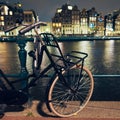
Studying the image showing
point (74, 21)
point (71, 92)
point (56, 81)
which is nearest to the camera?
point (56, 81)

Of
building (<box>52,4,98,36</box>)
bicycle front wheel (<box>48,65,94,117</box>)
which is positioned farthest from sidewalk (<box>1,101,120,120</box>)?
building (<box>52,4,98,36</box>)

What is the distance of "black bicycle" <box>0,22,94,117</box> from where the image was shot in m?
3.62

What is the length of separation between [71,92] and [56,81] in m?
0.44

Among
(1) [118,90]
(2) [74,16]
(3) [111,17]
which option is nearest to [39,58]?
(1) [118,90]

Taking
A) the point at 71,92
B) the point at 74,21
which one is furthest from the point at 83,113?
the point at 74,21

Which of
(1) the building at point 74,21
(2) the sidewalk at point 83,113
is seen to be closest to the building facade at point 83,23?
(1) the building at point 74,21

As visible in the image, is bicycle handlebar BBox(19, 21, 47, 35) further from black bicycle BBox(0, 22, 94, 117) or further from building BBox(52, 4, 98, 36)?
building BBox(52, 4, 98, 36)

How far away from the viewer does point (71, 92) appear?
3932mm

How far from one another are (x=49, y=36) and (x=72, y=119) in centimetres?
128

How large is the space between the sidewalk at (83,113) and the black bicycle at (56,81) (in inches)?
6.0

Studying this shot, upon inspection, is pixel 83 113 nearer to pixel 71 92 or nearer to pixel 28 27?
pixel 71 92

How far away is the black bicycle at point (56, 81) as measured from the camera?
3.62 m

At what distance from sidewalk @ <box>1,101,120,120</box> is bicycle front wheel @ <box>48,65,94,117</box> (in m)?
0.13

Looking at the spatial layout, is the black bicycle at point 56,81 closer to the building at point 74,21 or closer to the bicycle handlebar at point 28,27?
the bicycle handlebar at point 28,27
